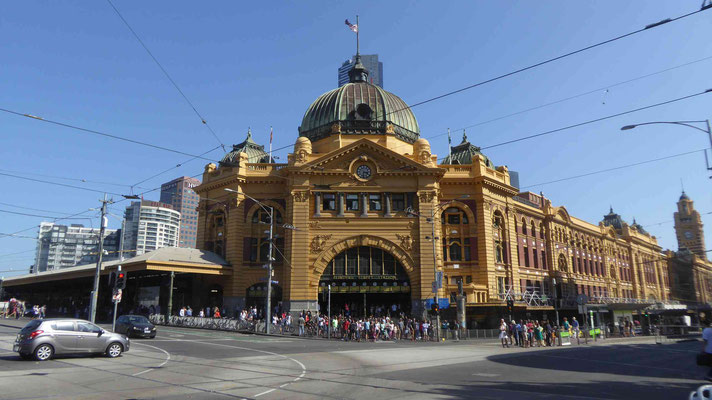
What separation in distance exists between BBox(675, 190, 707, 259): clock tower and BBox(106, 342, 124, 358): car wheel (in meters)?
172

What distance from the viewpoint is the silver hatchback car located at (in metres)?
17.8

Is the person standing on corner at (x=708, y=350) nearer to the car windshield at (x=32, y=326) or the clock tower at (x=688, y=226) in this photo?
the car windshield at (x=32, y=326)

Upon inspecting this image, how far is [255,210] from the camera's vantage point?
49.6 m

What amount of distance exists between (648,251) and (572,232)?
38.2 metres

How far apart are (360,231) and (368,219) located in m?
1.40

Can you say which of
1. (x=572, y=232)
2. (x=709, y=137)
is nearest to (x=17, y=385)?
(x=709, y=137)

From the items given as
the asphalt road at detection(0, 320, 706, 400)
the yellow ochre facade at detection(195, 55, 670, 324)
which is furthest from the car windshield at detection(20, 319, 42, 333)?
the yellow ochre facade at detection(195, 55, 670, 324)

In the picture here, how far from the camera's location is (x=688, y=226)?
497 feet

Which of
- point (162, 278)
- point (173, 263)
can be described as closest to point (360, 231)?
point (173, 263)

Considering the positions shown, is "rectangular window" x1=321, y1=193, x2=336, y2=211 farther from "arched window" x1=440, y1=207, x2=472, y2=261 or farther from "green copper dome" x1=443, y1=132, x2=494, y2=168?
"green copper dome" x1=443, y1=132, x2=494, y2=168

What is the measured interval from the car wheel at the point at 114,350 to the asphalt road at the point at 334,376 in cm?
34

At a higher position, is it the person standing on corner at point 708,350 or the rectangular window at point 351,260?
the rectangular window at point 351,260

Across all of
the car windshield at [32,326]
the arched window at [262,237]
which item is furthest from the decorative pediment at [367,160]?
the car windshield at [32,326]

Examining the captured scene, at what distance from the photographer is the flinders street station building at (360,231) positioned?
45062 millimetres
